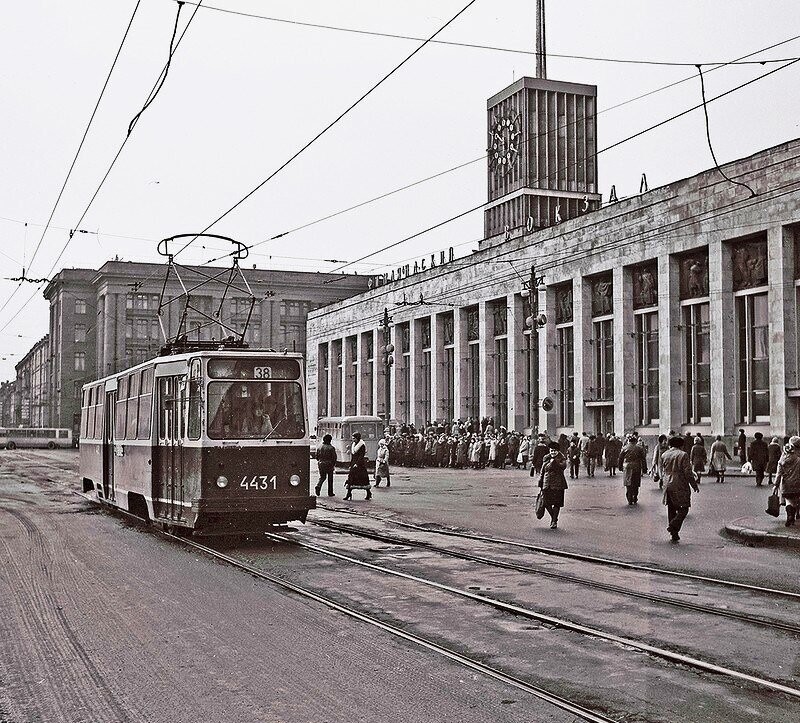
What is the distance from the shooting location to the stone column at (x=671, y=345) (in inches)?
1641

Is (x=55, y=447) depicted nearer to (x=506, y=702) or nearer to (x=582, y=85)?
(x=582, y=85)

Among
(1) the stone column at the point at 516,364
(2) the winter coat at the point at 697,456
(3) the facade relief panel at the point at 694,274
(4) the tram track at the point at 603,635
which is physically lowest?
(4) the tram track at the point at 603,635

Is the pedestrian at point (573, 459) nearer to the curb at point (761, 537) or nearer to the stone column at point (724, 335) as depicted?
the stone column at point (724, 335)

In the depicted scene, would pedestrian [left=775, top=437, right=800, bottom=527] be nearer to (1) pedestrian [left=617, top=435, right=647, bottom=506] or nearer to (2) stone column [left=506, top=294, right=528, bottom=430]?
(1) pedestrian [left=617, top=435, right=647, bottom=506]

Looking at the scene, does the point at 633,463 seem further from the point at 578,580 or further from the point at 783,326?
the point at 783,326

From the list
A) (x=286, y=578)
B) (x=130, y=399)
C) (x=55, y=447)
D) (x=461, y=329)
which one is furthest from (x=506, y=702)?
(x=55, y=447)

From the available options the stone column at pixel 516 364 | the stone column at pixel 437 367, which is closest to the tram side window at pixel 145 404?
the stone column at pixel 516 364

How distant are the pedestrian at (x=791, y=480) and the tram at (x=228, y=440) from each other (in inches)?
307

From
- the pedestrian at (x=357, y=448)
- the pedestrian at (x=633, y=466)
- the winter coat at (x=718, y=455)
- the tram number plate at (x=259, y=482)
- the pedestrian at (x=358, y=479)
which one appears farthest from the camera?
the winter coat at (x=718, y=455)

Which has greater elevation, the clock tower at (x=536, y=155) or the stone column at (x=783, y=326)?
the clock tower at (x=536, y=155)

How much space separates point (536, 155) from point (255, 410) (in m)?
73.0

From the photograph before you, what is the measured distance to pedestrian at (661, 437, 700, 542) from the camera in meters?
15.8

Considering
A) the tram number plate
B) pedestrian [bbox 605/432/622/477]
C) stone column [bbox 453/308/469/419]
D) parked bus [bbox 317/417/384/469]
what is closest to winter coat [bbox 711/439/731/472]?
pedestrian [bbox 605/432/622/477]

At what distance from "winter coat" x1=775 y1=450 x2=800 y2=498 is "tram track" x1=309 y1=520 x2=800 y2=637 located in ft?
20.1
